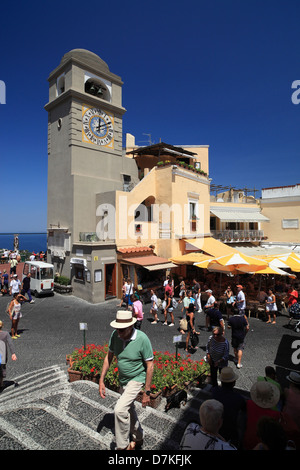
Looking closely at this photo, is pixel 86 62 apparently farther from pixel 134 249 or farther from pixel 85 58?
pixel 134 249

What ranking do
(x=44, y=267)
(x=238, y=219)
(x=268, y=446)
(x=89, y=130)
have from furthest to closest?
(x=238, y=219) < (x=89, y=130) < (x=44, y=267) < (x=268, y=446)

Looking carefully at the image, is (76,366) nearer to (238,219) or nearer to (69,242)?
(69,242)

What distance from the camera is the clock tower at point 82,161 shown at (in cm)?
1698

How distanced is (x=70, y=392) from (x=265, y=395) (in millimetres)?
3744

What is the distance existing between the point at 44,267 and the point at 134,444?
583 inches

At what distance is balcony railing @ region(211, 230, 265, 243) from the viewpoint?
1076 inches

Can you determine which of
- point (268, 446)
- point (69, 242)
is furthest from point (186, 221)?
point (268, 446)

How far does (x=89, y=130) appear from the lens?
18688mm

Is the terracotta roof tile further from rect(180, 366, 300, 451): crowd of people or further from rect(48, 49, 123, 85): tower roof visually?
rect(180, 366, 300, 451): crowd of people

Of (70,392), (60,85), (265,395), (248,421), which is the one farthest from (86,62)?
(248,421)

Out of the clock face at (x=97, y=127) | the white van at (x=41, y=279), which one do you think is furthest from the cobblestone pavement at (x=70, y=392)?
the clock face at (x=97, y=127)

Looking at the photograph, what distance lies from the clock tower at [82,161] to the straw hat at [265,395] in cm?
1321

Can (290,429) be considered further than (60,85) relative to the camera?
No

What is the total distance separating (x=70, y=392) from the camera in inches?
207
